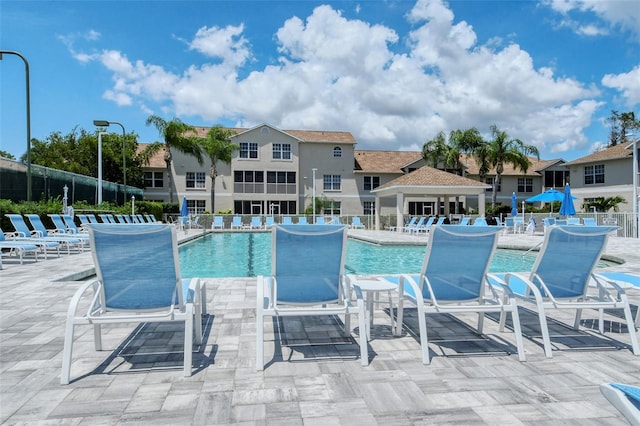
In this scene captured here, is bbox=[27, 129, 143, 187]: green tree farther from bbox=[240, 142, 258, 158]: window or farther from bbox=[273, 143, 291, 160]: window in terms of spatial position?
bbox=[273, 143, 291, 160]: window

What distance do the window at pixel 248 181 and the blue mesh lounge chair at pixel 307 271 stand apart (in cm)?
3219

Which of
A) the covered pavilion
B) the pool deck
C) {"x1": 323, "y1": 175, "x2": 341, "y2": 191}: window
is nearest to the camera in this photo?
the pool deck

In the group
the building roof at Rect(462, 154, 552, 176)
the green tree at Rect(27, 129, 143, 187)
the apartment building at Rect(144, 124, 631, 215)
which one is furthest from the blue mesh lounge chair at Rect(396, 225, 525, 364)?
the building roof at Rect(462, 154, 552, 176)

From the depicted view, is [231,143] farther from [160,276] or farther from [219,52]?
[160,276]

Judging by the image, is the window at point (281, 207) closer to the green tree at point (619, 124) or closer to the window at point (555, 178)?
the window at point (555, 178)

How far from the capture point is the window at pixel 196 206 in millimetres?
35750

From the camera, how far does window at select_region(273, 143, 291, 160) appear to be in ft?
117

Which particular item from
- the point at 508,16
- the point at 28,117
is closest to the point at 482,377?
the point at 508,16

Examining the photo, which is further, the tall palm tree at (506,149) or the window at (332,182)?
the window at (332,182)

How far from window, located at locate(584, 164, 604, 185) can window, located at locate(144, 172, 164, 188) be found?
34.5m

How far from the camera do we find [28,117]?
14.8m

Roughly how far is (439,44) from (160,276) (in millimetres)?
13680

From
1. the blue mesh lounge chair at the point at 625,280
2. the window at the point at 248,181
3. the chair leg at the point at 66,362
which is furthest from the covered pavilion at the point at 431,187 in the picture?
the chair leg at the point at 66,362

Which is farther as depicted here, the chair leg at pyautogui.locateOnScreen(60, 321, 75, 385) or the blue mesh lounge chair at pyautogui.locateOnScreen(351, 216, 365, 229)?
the blue mesh lounge chair at pyautogui.locateOnScreen(351, 216, 365, 229)
